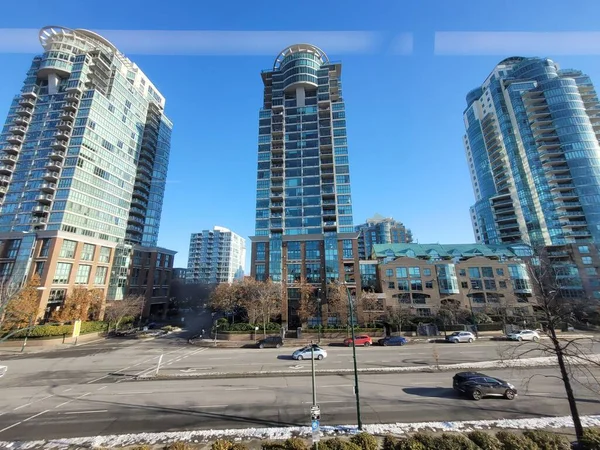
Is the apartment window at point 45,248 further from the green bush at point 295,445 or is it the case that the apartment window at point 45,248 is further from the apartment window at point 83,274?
the green bush at point 295,445

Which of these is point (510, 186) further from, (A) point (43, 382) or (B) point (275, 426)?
(A) point (43, 382)

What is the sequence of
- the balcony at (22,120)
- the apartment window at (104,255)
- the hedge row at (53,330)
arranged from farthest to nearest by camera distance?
the balcony at (22,120) → the apartment window at (104,255) → the hedge row at (53,330)

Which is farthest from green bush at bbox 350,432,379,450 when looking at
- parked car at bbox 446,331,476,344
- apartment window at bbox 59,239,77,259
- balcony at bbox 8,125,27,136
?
balcony at bbox 8,125,27,136

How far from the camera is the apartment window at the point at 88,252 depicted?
6038 centimetres

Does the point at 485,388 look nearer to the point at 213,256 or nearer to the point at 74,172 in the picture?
the point at 74,172

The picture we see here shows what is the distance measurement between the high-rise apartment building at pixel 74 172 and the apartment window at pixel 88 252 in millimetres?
208

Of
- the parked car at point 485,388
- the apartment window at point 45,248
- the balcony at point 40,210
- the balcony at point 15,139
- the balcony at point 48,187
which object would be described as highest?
the balcony at point 15,139

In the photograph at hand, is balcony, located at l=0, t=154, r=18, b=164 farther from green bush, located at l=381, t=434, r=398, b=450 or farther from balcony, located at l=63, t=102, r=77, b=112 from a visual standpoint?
green bush, located at l=381, t=434, r=398, b=450

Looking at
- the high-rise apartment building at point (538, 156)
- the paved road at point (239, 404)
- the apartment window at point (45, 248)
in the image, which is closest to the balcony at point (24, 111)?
Result: the apartment window at point (45, 248)

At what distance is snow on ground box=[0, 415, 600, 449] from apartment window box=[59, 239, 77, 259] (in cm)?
5659

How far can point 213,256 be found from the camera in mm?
160375

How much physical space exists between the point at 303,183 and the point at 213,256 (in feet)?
363

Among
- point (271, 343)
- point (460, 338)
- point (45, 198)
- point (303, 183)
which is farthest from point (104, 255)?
point (460, 338)

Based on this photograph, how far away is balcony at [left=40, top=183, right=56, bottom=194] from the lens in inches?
2322
